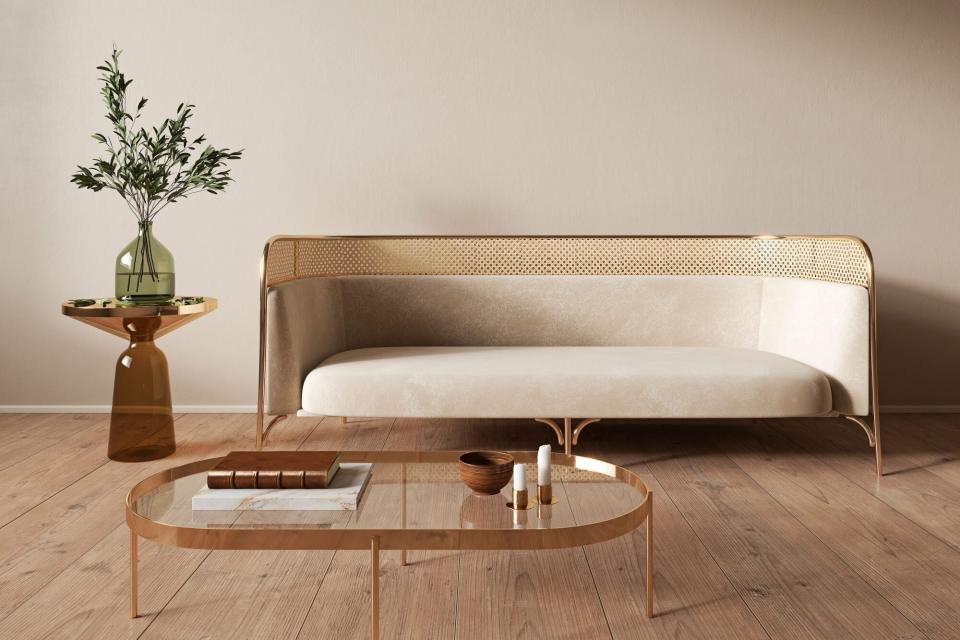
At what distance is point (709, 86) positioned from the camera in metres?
3.13

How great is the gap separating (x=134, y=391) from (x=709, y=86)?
239cm

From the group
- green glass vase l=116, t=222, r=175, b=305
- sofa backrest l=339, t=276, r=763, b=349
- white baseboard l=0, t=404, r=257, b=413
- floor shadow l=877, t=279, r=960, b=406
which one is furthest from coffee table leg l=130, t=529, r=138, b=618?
floor shadow l=877, t=279, r=960, b=406

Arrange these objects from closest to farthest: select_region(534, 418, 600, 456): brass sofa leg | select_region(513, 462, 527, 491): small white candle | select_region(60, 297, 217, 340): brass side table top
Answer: select_region(513, 462, 527, 491): small white candle < select_region(534, 418, 600, 456): brass sofa leg < select_region(60, 297, 217, 340): brass side table top

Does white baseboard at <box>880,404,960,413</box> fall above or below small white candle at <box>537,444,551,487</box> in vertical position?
below

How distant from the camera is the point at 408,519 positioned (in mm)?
1300

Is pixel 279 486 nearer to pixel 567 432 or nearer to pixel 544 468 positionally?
pixel 544 468

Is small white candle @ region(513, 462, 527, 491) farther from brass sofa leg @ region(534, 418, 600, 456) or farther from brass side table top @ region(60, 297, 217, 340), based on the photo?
brass side table top @ region(60, 297, 217, 340)

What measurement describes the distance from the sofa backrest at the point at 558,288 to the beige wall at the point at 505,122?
0.15 m

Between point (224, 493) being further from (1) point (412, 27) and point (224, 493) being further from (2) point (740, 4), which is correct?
(2) point (740, 4)

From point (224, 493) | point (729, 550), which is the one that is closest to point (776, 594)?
point (729, 550)

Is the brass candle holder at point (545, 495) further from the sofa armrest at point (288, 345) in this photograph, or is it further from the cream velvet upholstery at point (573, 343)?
the sofa armrest at point (288, 345)

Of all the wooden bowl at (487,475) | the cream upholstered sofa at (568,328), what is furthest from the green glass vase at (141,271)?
the wooden bowl at (487,475)

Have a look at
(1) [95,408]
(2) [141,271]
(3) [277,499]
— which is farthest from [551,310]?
(1) [95,408]

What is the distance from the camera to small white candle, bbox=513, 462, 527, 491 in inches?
53.2
